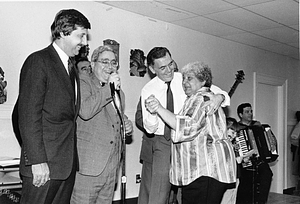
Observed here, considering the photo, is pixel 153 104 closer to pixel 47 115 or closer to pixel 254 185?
pixel 47 115

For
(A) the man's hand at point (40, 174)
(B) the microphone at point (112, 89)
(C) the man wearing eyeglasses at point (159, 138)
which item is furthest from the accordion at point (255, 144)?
(A) the man's hand at point (40, 174)

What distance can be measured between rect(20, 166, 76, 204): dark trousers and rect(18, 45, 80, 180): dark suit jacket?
4 cm

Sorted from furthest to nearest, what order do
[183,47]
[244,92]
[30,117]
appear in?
[244,92]
[183,47]
[30,117]

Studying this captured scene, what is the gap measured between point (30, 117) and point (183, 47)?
11.2ft

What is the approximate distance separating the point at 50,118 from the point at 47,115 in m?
0.02

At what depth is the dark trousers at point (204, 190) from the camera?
2309 mm

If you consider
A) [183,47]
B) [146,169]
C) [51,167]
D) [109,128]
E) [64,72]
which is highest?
[183,47]

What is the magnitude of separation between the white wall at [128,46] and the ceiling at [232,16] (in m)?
0.14

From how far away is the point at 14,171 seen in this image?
9.14 ft

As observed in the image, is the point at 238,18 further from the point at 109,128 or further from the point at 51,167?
the point at 51,167

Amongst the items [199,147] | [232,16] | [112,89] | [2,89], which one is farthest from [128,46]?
[199,147]

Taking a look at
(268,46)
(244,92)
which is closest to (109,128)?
(244,92)

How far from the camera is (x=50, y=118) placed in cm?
194

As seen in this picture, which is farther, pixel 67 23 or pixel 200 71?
pixel 200 71
